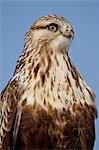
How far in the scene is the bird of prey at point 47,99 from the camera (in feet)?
12.6

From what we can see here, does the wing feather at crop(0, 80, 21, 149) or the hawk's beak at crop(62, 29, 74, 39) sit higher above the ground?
the hawk's beak at crop(62, 29, 74, 39)

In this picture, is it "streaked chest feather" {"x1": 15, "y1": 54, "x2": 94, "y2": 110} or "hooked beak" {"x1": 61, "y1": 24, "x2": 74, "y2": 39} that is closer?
"streaked chest feather" {"x1": 15, "y1": 54, "x2": 94, "y2": 110}

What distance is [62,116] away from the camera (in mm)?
3832

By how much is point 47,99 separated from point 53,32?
599 mm

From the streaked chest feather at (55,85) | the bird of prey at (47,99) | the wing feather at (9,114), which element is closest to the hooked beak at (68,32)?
the bird of prey at (47,99)

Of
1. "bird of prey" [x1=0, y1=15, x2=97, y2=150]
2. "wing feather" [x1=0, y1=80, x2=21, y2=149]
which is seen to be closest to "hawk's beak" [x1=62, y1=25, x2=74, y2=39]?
"bird of prey" [x1=0, y1=15, x2=97, y2=150]

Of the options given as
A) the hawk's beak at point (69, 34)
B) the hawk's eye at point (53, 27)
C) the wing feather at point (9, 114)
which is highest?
the hawk's eye at point (53, 27)

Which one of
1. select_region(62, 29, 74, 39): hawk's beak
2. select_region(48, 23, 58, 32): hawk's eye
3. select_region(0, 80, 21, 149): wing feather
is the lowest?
select_region(0, 80, 21, 149): wing feather

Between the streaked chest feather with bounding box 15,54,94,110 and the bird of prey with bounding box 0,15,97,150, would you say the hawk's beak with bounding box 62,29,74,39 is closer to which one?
the bird of prey with bounding box 0,15,97,150

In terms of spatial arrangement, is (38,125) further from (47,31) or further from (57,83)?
(47,31)

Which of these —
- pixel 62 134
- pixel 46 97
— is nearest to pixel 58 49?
pixel 46 97

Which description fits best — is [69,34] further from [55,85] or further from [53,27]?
[55,85]

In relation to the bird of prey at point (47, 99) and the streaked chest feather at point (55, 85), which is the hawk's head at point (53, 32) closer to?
the bird of prey at point (47, 99)

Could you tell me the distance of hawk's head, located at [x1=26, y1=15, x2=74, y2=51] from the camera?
3.98 meters
